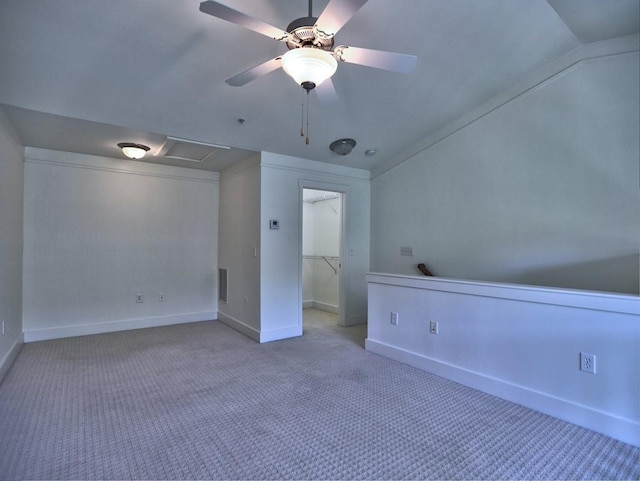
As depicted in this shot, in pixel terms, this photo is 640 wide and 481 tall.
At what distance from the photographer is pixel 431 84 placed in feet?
10.9

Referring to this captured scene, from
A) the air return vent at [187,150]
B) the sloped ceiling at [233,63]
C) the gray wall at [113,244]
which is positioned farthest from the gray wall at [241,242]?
the sloped ceiling at [233,63]

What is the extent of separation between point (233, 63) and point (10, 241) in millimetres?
2956

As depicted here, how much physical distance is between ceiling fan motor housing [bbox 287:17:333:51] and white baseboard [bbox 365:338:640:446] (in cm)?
283

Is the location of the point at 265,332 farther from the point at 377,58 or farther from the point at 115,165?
the point at 377,58

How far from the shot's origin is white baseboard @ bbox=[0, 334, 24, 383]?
3.11 metres

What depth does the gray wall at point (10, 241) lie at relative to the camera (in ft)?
10.4

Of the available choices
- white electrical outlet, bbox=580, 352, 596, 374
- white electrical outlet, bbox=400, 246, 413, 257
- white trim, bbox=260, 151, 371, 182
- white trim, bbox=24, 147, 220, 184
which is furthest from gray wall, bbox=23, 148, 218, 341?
white electrical outlet, bbox=580, 352, 596, 374

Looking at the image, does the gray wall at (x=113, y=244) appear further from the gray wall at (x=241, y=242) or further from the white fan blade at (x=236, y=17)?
the white fan blade at (x=236, y=17)

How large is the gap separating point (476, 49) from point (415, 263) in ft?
8.44

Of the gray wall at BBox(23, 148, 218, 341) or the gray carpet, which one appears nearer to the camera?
the gray carpet

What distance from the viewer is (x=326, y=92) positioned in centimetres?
242

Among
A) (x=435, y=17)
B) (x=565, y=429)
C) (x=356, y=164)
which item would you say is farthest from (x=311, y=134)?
(x=565, y=429)

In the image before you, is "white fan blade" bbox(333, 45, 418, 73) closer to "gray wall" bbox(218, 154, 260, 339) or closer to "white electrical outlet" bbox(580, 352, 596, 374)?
"white electrical outlet" bbox(580, 352, 596, 374)

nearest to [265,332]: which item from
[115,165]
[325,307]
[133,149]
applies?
[325,307]
